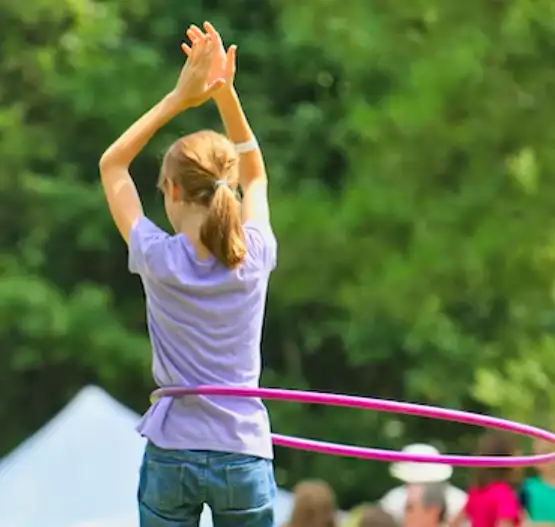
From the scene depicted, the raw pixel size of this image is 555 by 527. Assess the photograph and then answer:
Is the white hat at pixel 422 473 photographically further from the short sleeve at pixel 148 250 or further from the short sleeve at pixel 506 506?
the short sleeve at pixel 148 250

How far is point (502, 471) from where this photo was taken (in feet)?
17.2

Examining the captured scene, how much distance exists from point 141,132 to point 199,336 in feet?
1.48

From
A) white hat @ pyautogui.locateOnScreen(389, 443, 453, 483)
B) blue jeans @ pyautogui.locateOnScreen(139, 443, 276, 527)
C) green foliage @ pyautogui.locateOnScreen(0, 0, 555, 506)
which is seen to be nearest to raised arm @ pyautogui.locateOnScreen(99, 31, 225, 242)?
blue jeans @ pyautogui.locateOnScreen(139, 443, 276, 527)

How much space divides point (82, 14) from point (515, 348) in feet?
13.1

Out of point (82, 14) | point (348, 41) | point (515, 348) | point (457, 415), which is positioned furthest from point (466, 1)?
point (457, 415)

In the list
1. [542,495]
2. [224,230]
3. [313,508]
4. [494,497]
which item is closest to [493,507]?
[494,497]

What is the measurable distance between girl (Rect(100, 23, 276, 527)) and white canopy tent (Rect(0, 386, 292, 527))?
142 inches

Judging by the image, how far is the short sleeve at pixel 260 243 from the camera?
274 cm

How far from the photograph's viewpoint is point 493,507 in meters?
5.10

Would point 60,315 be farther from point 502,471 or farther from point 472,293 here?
point 502,471

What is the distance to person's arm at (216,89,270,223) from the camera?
9.59ft

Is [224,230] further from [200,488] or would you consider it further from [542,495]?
[542,495]

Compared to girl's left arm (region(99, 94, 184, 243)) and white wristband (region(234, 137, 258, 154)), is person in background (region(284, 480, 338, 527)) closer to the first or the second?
white wristband (region(234, 137, 258, 154))

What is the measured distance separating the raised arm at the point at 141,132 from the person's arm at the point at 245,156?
5.7 inches
